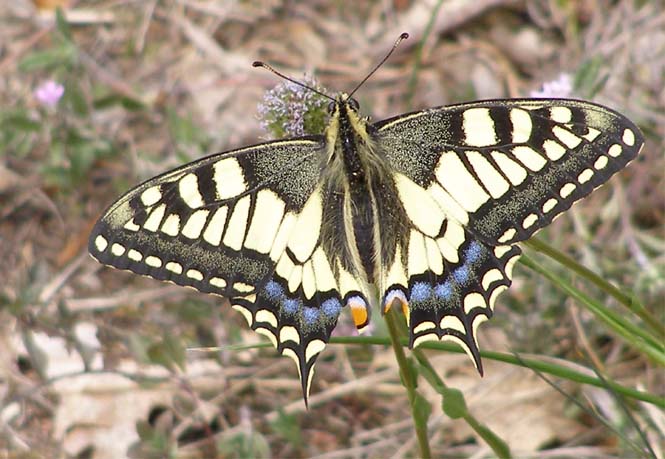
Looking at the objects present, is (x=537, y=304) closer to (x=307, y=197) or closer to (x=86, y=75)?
(x=307, y=197)

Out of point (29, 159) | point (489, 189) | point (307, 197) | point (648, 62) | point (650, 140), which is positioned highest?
point (29, 159)

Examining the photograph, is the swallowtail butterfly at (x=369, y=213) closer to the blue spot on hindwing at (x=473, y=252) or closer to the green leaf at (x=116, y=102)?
the blue spot on hindwing at (x=473, y=252)

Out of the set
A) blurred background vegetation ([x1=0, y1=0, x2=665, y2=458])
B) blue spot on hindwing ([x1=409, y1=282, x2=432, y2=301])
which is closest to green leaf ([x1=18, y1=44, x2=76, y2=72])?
blurred background vegetation ([x1=0, y1=0, x2=665, y2=458])

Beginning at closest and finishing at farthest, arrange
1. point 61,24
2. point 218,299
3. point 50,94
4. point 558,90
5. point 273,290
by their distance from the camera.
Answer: point 273,290 < point 558,90 < point 218,299 < point 61,24 < point 50,94

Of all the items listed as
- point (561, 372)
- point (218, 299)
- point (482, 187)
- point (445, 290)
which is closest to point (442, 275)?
point (445, 290)

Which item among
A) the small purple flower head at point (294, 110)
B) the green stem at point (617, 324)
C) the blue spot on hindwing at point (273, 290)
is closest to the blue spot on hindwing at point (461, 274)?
the green stem at point (617, 324)

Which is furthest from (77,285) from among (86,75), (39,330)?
(86,75)

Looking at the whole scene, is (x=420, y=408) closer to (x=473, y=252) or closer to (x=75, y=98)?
(x=473, y=252)
